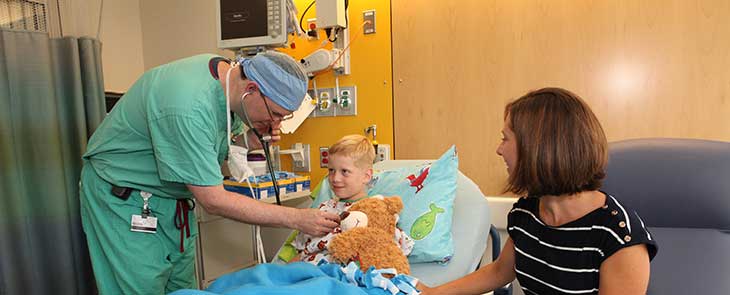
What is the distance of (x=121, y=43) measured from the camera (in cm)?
302

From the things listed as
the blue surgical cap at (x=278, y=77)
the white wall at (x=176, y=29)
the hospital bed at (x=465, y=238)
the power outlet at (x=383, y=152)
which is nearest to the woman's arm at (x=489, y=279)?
the hospital bed at (x=465, y=238)

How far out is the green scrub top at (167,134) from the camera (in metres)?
1.20

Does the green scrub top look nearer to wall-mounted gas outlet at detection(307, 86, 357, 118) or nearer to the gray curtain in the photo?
the gray curtain

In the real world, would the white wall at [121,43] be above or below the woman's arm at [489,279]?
above

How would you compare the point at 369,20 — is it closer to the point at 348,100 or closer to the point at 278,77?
the point at 348,100

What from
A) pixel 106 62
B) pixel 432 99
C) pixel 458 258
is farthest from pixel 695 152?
pixel 106 62

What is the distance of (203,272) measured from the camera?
94.6 inches

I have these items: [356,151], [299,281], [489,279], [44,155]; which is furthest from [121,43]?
[489,279]

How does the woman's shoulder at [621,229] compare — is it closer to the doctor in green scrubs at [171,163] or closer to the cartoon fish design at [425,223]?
the cartoon fish design at [425,223]

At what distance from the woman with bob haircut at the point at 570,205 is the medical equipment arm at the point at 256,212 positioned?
57 centimetres

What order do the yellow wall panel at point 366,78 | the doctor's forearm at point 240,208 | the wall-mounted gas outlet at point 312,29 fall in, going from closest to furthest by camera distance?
the doctor's forearm at point 240,208 → the yellow wall panel at point 366,78 → the wall-mounted gas outlet at point 312,29

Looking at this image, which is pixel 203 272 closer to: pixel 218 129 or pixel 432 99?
pixel 218 129

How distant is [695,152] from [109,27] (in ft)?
10.9

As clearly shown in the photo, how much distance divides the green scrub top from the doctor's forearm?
0.12 feet
